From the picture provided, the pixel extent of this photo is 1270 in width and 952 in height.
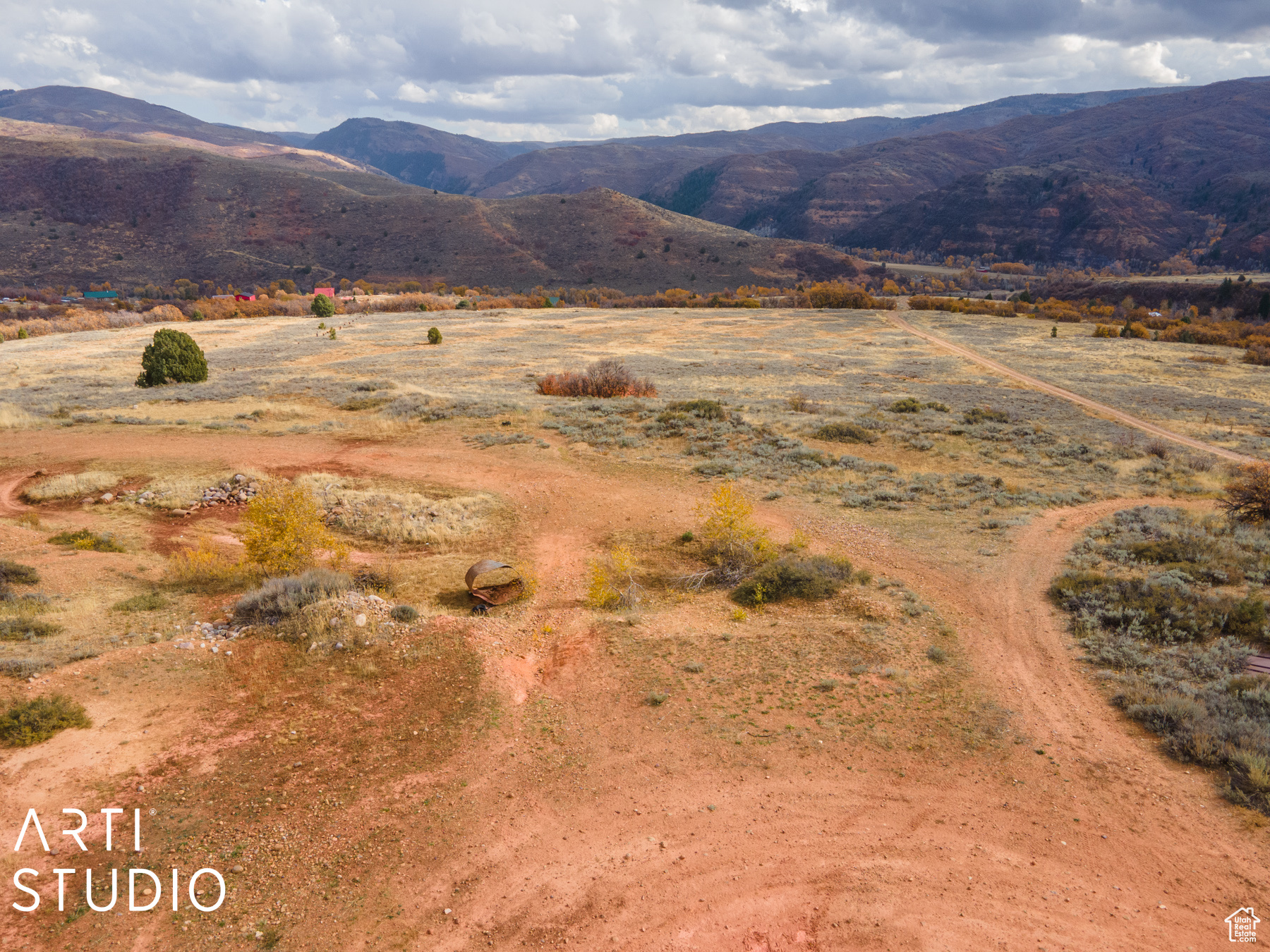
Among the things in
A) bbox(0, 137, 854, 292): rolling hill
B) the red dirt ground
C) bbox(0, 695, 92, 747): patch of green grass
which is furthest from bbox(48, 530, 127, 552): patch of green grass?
bbox(0, 137, 854, 292): rolling hill

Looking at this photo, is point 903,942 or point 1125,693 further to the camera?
point 1125,693

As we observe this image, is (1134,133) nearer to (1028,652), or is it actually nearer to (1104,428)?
(1104,428)

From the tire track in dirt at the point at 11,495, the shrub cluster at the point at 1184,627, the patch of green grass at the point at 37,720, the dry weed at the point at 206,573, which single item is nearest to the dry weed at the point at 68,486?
the tire track in dirt at the point at 11,495

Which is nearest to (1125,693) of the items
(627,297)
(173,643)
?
(173,643)

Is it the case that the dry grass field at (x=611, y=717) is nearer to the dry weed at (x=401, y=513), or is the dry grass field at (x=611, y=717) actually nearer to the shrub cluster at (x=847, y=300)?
the dry weed at (x=401, y=513)

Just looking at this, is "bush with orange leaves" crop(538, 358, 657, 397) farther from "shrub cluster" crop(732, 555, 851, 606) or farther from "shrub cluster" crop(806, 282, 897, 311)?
"shrub cluster" crop(806, 282, 897, 311)

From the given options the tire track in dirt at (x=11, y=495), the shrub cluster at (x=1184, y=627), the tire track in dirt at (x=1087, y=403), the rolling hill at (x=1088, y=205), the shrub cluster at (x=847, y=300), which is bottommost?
the tire track in dirt at (x=11, y=495)
